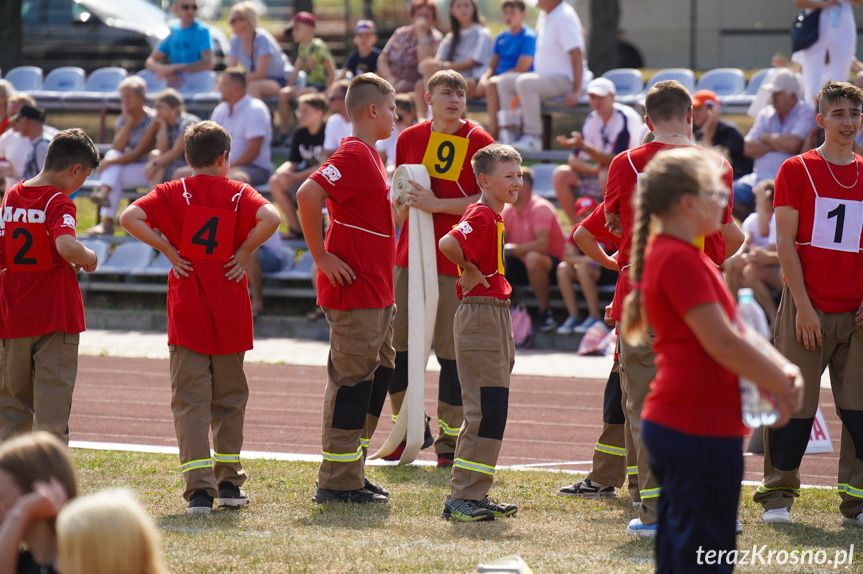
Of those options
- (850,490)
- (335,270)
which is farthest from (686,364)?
(335,270)

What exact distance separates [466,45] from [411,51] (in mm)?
850

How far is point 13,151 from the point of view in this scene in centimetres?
1271

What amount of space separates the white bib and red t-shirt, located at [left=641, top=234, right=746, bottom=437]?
91.9 inches

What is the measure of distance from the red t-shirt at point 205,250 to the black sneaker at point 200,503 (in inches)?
29.0

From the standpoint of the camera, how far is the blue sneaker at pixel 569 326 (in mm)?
11992

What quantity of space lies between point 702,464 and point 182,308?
3134mm

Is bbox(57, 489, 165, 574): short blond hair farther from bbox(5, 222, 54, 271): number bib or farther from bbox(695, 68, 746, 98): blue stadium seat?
Answer: bbox(695, 68, 746, 98): blue stadium seat

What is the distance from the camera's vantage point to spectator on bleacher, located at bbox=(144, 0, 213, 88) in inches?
671

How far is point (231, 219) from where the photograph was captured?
5.68 meters

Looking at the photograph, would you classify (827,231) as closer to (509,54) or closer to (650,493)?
(650,493)

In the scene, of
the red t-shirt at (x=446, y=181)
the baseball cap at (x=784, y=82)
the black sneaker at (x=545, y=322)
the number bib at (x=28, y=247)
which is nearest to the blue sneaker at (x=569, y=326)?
the black sneaker at (x=545, y=322)

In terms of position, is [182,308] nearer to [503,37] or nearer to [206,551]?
[206,551]

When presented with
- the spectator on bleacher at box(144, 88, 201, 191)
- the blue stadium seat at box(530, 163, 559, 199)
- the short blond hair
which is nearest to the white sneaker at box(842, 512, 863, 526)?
the short blond hair

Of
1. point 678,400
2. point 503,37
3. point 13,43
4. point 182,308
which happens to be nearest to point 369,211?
point 182,308
